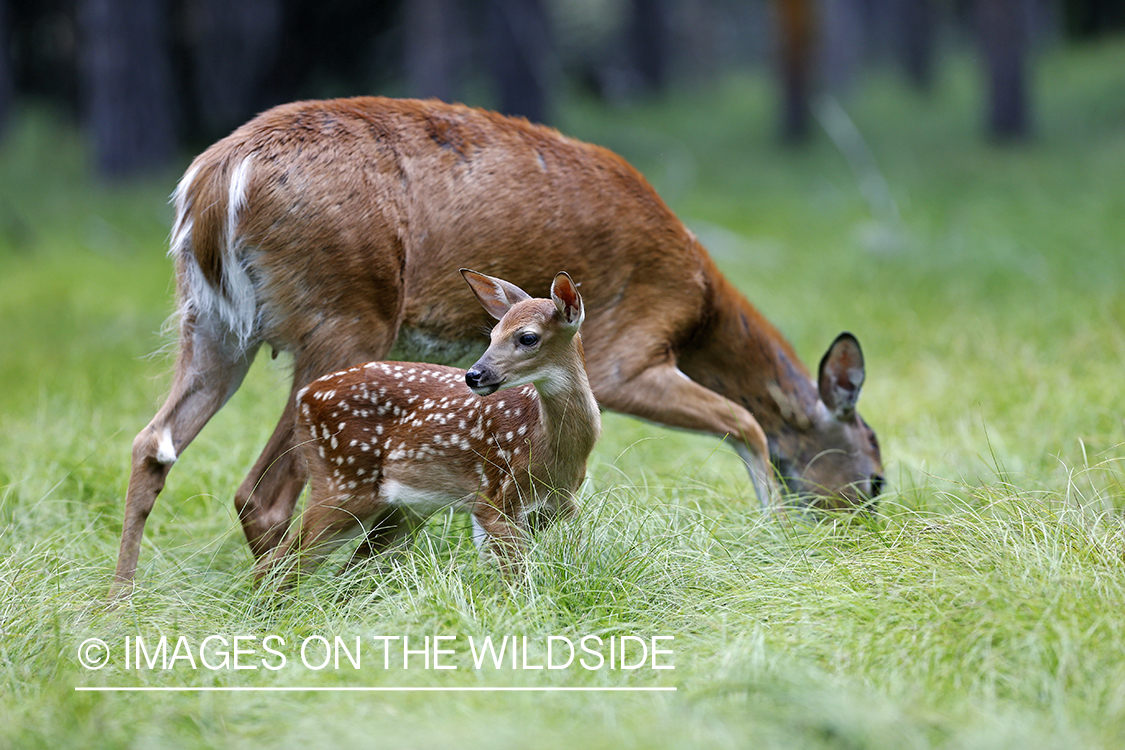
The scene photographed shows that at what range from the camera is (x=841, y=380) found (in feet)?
16.2

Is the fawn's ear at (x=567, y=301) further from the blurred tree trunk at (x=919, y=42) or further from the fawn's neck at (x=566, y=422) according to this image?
the blurred tree trunk at (x=919, y=42)

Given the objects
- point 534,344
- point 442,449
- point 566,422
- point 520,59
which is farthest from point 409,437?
point 520,59

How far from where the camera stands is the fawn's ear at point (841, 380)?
485 cm

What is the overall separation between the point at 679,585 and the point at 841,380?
5.40 feet

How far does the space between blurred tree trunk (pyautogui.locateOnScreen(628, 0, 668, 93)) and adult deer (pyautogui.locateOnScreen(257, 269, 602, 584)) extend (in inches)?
884

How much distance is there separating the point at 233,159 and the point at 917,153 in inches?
562

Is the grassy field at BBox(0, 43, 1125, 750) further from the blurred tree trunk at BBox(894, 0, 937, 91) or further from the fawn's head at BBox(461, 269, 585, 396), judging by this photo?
the blurred tree trunk at BBox(894, 0, 937, 91)

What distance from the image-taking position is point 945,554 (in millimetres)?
3568

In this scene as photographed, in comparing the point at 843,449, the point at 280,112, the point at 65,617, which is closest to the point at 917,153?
the point at 843,449

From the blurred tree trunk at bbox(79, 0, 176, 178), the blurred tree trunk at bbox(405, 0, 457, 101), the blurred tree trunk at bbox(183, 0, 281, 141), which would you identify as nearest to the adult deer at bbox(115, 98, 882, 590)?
the blurred tree trunk at bbox(405, 0, 457, 101)

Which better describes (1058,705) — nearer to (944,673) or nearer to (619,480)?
(944,673)

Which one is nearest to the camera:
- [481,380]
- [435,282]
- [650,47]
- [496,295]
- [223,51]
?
[481,380]

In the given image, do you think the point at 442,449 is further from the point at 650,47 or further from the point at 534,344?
the point at 650,47

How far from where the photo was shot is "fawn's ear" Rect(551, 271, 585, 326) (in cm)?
337
